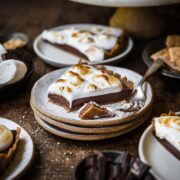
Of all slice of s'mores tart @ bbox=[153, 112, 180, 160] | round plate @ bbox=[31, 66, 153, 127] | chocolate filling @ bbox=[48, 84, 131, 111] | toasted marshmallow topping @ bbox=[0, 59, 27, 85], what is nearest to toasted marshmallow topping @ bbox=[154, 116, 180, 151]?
slice of s'mores tart @ bbox=[153, 112, 180, 160]

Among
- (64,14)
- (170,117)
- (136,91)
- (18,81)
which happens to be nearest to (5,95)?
(18,81)

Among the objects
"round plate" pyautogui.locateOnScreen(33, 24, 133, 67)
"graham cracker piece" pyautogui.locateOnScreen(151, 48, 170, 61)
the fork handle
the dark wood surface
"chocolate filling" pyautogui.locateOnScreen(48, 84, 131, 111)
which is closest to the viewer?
Answer: the dark wood surface

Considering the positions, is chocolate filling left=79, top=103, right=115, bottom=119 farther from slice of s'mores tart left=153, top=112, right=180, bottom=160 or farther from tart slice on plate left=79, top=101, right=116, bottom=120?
slice of s'mores tart left=153, top=112, right=180, bottom=160

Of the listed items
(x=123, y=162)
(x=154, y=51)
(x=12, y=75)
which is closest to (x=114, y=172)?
(x=123, y=162)

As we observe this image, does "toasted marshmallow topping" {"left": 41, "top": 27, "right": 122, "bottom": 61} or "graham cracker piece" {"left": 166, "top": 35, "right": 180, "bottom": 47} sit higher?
"graham cracker piece" {"left": 166, "top": 35, "right": 180, "bottom": 47}

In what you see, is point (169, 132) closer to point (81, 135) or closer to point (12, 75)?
point (81, 135)

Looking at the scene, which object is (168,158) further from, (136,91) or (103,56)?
(103,56)

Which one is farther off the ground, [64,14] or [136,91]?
[136,91]
